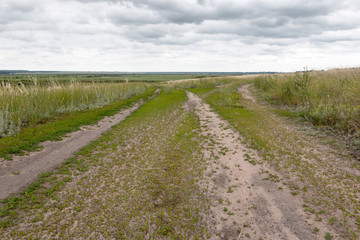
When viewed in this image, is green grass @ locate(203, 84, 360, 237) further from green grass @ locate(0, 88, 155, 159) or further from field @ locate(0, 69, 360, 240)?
green grass @ locate(0, 88, 155, 159)

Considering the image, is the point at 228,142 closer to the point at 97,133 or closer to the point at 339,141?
the point at 339,141

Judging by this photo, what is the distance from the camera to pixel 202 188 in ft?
18.3

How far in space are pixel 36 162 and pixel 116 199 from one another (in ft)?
12.5

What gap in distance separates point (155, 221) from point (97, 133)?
773cm

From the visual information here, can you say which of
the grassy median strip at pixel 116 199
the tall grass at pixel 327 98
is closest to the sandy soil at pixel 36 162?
the grassy median strip at pixel 116 199

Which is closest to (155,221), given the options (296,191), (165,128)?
(296,191)

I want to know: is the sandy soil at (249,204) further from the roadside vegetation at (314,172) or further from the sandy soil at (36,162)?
the sandy soil at (36,162)

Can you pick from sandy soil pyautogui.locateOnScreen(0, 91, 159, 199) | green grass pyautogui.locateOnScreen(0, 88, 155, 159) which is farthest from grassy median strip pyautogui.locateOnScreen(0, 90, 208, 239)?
green grass pyautogui.locateOnScreen(0, 88, 155, 159)

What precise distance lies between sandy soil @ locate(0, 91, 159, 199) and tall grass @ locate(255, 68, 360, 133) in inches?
456

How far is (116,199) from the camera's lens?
16.4ft

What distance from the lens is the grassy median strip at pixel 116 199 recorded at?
159 inches

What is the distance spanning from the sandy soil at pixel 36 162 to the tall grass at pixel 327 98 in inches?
456

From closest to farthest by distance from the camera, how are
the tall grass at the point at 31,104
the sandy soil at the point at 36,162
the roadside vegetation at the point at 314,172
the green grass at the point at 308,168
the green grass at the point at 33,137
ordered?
the roadside vegetation at the point at 314,172
the green grass at the point at 308,168
the sandy soil at the point at 36,162
the green grass at the point at 33,137
the tall grass at the point at 31,104

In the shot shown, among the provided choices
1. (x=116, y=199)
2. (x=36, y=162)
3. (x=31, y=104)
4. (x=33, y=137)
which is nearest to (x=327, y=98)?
(x=116, y=199)
